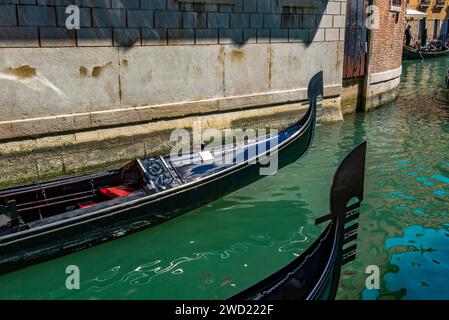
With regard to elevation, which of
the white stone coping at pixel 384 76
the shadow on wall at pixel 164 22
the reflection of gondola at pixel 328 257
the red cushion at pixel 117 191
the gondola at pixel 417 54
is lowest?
the red cushion at pixel 117 191

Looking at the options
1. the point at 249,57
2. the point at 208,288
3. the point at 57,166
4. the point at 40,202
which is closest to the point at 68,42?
the point at 57,166

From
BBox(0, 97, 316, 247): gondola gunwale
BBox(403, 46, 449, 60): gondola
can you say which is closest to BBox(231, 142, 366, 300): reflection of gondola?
BBox(0, 97, 316, 247): gondola gunwale

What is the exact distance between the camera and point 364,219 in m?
5.30

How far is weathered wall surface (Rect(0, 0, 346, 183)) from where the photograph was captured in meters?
6.12

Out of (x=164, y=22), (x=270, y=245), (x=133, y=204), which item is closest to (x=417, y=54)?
(x=164, y=22)

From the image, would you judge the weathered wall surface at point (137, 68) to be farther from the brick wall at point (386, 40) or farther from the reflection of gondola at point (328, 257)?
the reflection of gondola at point (328, 257)

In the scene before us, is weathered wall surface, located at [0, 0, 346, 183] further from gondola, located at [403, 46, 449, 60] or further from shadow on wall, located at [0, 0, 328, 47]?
gondola, located at [403, 46, 449, 60]

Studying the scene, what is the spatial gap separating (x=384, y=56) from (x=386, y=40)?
0.43 m

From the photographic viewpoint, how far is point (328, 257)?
3104 millimetres

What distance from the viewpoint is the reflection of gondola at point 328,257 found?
278cm

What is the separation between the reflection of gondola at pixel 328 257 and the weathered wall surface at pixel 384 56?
8963 mm

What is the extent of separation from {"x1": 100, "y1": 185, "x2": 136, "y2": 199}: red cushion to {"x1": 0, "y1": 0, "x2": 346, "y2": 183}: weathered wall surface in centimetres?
175

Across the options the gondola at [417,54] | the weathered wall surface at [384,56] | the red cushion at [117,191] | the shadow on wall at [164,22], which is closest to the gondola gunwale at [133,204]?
the red cushion at [117,191]

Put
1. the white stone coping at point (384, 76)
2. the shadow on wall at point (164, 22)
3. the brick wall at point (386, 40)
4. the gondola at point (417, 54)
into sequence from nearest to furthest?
the shadow on wall at point (164, 22), the brick wall at point (386, 40), the white stone coping at point (384, 76), the gondola at point (417, 54)
